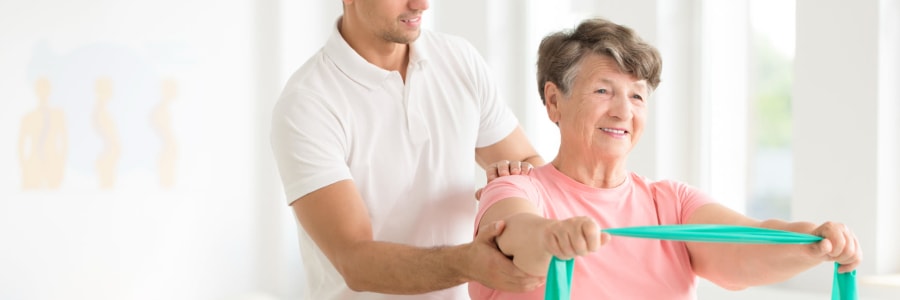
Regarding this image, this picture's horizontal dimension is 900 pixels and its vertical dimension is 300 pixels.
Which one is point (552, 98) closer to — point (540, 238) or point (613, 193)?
point (613, 193)

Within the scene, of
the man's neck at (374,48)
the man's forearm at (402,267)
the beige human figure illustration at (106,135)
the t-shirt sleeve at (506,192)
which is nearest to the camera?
the man's forearm at (402,267)

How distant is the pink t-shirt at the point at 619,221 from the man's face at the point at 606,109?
10 cm

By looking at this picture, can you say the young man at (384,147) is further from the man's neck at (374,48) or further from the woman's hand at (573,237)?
the woman's hand at (573,237)

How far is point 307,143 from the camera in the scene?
230 centimetres

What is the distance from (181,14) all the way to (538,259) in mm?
3326

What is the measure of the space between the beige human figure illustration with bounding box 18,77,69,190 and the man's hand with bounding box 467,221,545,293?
2783mm

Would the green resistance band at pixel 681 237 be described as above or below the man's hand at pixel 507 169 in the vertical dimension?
below

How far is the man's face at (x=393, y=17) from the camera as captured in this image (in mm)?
2365

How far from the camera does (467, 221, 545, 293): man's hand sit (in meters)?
1.82

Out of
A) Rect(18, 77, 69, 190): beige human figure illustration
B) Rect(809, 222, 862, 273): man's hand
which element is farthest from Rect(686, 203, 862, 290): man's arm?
Rect(18, 77, 69, 190): beige human figure illustration

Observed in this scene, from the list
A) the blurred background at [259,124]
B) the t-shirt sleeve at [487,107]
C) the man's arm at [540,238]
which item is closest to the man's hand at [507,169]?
the man's arm at [540,238]

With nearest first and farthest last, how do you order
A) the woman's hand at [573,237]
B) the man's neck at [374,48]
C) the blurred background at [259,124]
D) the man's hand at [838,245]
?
the woman's hand at [573,237] < the man's hand at [838,245] < the man's neck at [374,48] < the blurred background at [259,124]

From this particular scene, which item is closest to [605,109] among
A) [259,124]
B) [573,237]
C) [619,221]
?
[619,221]

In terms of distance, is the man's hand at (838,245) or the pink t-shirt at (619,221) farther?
the pink t-shirt at (619,221)
